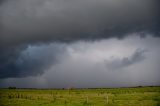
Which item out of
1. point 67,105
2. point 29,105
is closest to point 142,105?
point 67,105

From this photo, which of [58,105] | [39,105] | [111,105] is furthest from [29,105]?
[111,105]

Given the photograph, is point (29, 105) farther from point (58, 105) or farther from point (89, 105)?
point (89, 105)

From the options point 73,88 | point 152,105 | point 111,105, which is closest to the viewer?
point 152,105

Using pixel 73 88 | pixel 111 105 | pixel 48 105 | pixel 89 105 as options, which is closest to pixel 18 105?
pixel 48 105

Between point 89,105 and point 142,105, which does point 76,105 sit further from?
point 142,105

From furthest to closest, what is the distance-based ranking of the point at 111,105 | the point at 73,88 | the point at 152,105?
the point at 73,88 → the point at 111,105 → the point at 152,105

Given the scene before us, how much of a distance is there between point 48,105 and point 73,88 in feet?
357

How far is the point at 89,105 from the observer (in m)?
50.2

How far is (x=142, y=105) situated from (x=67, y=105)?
1325 cm

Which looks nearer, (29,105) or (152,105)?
(152,105)

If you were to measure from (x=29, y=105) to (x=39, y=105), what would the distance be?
227 cm

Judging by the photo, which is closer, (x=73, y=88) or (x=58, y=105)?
(x=58, y=105)

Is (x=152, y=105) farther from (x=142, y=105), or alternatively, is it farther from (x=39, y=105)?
(x=39, y=105)

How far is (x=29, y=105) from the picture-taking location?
52156mm
